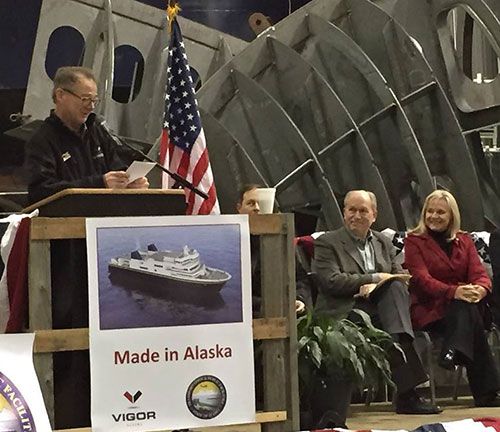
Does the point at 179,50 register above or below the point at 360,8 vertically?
below

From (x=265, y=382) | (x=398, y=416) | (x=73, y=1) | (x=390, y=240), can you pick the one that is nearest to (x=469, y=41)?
(x=73, y=1)

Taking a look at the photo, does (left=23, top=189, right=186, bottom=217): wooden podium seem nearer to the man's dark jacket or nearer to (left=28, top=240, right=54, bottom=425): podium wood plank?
(left=28, top=240, right=54, bottom=425): podium wood plank

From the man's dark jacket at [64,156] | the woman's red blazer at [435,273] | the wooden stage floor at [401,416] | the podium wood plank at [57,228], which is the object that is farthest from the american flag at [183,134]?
the podium wood plank at [57,228]

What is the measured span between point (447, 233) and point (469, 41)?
17.5 ft

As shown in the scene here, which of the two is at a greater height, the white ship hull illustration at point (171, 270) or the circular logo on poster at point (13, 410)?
the white ship hull illustration at point (171, 270)

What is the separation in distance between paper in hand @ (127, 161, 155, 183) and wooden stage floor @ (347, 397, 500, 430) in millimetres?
2122

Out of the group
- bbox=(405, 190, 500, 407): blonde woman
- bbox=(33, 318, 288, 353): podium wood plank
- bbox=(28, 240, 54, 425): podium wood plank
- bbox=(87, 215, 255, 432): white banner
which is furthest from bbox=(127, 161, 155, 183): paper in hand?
bbox=(405, 190, 500, 407): blonde woman

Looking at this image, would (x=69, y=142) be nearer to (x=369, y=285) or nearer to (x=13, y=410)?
(x=13, y=410)

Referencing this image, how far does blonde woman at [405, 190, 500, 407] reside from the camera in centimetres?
688

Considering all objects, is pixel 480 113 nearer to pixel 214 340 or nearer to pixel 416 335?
pixel 416 335

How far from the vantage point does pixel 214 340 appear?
431cm

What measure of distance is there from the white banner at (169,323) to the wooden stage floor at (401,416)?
5.69 feet

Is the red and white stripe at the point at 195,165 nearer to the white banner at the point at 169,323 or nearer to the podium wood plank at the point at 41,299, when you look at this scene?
the white banner at the point at 169,323

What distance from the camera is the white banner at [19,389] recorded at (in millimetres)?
3828
